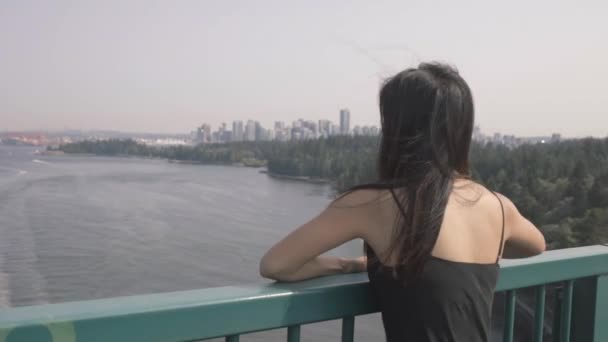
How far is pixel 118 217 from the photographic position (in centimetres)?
2297

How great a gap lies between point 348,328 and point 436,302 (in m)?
0.15

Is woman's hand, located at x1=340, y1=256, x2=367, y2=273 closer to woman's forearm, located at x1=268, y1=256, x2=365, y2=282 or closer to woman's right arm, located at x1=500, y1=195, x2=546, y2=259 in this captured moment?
woman's forearm, located at x1=268, y1=256, x2=365, y2=282

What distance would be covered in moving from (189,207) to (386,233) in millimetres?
25037

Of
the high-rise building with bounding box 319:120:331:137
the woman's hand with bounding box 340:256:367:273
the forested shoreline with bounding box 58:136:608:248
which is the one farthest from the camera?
the high-rise building with bounding box 319:120:331:137

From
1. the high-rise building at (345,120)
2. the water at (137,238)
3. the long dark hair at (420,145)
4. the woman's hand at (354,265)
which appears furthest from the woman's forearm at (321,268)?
the high-rise building at (345,120)

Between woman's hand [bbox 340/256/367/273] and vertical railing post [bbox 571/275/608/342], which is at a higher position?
woman's hand [bbox 340/256/367/273]

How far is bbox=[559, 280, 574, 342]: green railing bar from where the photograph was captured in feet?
3.79

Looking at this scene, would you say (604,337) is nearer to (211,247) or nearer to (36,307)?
(36,307)

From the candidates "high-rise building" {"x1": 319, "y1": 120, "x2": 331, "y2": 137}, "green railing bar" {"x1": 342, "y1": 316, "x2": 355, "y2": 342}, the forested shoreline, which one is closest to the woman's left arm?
"green railing bar" {"x1": 342, "y1": 316, "x2": 355, "y2": 342}

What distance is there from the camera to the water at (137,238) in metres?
14.7

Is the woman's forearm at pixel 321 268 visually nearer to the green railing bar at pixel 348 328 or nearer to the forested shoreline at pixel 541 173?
the green railing bar at pixel 348 328

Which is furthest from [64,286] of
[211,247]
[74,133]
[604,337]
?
[74,133]

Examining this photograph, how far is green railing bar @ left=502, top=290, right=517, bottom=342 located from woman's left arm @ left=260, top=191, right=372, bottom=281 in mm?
381

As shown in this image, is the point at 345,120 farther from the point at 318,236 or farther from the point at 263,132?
the point at 318,236
